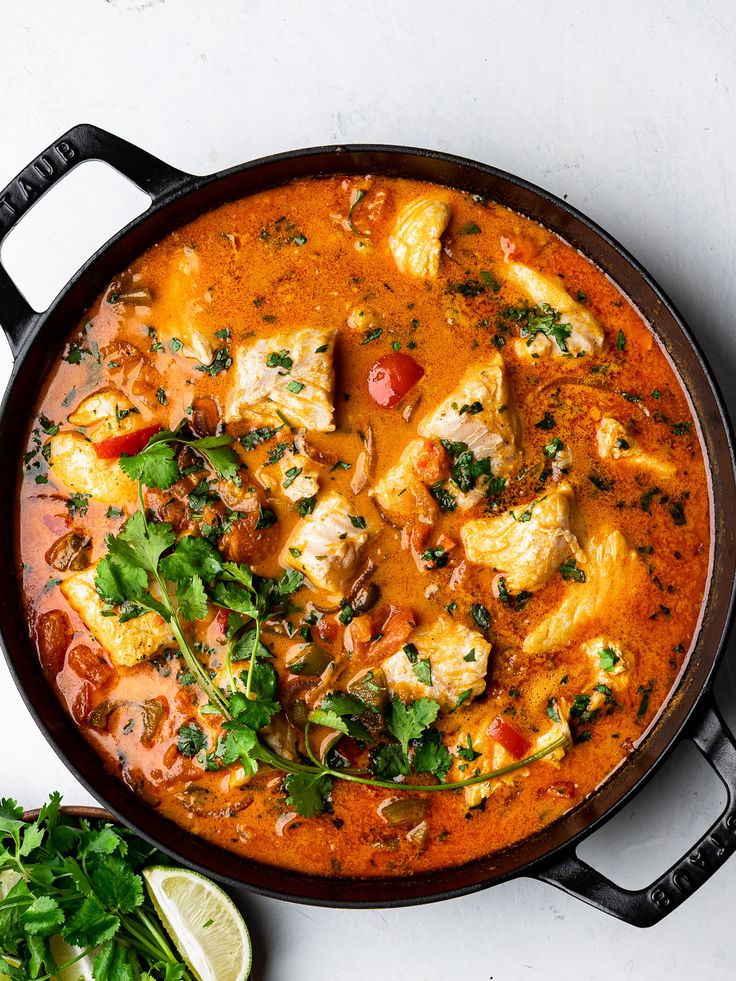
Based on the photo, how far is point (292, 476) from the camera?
3992mm

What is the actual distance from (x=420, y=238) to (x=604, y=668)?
2.00m

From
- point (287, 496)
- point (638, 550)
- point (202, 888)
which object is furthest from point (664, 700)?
point (202, 888)

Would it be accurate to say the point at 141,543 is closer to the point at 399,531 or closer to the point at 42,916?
the point at 399,531

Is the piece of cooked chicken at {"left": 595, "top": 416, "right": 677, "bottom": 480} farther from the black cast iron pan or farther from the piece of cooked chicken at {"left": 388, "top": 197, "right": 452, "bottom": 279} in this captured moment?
the piece of cooked chicken at {"left": 388, "top": 197, "right": 452, "bottom": 279}

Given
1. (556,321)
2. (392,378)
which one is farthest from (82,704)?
(556,321)

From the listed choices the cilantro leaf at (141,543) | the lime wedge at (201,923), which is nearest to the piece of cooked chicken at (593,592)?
the cilantro leaf at (141,543)

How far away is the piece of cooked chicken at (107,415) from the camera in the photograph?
159 inches

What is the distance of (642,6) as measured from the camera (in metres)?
4.45

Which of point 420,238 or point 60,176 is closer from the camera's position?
point 60,176

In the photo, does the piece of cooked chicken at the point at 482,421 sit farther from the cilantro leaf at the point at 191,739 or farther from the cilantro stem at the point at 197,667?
the cilantro leaf at the point at 191,739

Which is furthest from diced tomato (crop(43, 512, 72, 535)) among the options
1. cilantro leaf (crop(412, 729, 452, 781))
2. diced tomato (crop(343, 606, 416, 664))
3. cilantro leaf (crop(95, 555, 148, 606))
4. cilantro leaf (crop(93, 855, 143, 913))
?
cilantro leaf (crop(412, 729, 452, 781))

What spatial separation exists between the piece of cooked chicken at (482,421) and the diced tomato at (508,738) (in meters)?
0.96

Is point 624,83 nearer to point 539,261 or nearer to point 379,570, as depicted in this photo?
point 539,261

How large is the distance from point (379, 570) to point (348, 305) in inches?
45.9
